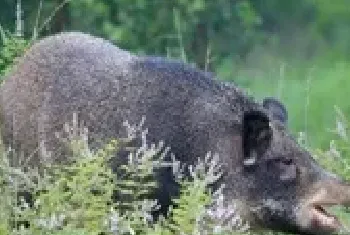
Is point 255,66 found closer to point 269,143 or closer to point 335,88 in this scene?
point 335,88

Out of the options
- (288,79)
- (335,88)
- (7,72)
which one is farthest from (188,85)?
(288,79)

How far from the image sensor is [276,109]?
43.2 ft

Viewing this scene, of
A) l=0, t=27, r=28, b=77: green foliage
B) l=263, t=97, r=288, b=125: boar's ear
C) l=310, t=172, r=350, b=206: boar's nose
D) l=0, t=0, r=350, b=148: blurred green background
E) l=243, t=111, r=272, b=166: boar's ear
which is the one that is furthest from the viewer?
l=0, t=0, r=350, b=148: blurred green background

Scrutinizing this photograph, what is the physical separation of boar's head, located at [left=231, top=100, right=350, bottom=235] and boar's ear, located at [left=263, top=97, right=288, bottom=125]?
31cm

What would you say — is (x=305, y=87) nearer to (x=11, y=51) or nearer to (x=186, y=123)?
(x=11, y=51)

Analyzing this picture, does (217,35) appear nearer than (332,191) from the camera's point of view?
No

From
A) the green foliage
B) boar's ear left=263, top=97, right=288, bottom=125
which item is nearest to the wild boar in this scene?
boar's ear left=263, top=97, right=288, bottom=125

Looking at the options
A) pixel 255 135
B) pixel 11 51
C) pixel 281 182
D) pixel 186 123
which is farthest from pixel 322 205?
pixel 11 51

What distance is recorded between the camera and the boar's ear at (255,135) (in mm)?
12555

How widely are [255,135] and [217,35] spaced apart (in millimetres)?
19325

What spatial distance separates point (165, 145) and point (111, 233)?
1.59 m

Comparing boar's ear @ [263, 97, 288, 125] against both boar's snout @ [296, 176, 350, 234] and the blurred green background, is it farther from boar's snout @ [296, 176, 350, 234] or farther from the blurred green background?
the blurred green background

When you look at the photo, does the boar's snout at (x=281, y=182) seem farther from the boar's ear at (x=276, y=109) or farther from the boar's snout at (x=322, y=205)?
the boar's ear at (x=276, y=109)

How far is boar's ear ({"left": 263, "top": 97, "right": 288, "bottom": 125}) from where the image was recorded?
13.1m
